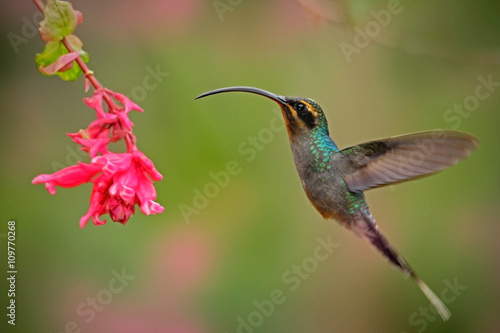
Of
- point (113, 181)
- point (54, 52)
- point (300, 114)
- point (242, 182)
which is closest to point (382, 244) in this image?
point (300, 114)

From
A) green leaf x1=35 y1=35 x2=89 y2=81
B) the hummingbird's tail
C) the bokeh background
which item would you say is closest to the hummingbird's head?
the hummingbird's tail

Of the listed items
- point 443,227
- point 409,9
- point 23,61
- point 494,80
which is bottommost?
point 443,227

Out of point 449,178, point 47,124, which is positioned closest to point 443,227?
point 449,178

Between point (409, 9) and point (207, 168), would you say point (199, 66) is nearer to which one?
point (207, 168)

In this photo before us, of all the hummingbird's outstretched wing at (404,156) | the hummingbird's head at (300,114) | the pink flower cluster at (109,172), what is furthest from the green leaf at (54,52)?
the hummingbird's outstretched wing at (404,156)

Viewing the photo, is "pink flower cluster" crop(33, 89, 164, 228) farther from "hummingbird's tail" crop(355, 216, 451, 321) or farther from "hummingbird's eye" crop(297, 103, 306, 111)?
"hummingbird's tail" crop(355, 216, 451, 321)

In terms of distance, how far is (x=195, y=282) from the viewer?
2.25 metres

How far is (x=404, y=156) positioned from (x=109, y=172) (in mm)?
534

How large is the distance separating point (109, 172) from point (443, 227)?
1869 mm

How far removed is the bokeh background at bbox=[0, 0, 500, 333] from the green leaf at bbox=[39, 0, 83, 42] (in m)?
1.07

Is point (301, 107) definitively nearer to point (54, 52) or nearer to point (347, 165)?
point (347, 165)

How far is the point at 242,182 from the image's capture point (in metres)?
2.45

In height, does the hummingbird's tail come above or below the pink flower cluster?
below

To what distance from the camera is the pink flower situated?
0.99m
